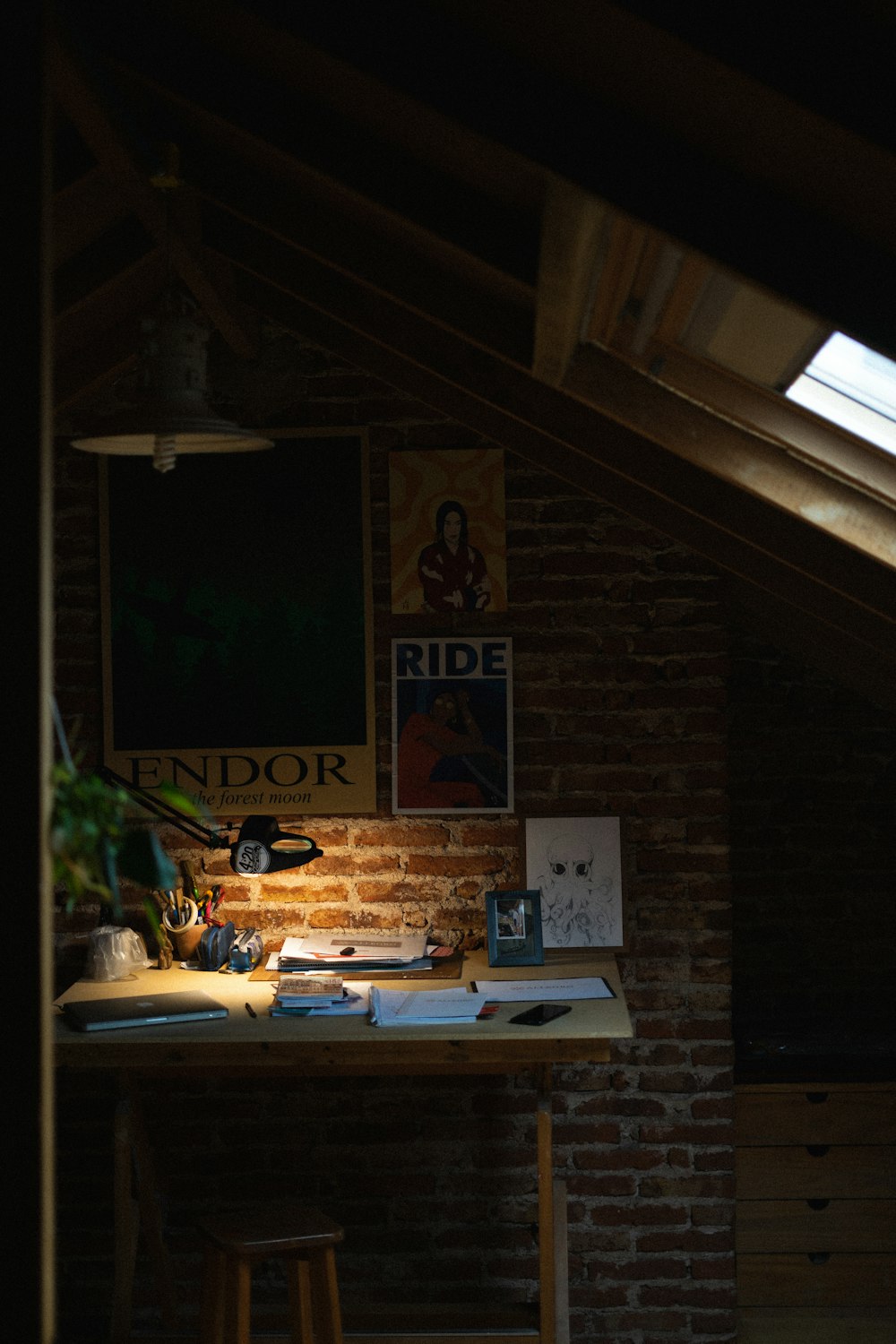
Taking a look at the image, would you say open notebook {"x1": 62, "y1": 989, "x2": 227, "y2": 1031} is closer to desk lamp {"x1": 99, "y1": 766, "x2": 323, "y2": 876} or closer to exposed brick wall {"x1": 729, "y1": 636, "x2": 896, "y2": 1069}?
desk lamp {"x1": 99, "y1": 766, "x2": 323, "y2": 876}

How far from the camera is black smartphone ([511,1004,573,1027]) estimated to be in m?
3.20

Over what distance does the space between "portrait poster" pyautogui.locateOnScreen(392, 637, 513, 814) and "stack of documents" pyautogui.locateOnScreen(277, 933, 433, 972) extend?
404 millimetres

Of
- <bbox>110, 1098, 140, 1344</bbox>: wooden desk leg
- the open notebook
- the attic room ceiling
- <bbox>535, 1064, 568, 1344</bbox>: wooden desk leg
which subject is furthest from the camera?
<bbox>110, 1098, 140, 1344</bbox>: wooden desk leg

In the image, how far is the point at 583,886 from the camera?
392cm

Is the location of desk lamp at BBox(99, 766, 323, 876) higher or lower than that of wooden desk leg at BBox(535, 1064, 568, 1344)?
higher

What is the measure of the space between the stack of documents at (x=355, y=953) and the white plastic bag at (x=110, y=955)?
1.39 ft

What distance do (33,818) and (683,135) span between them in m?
1.15

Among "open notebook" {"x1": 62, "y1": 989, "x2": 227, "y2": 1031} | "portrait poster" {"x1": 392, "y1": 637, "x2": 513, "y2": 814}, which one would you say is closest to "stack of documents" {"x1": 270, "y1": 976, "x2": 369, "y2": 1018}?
"open notebook" {"x1": 62, "y1": 989, "x2": 227, "y2": 1031}

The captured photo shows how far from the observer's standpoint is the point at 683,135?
4.94 feet

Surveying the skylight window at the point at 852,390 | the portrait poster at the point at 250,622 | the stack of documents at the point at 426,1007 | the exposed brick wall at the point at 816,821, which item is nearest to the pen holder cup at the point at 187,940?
the portrait poster at the point at 250,622

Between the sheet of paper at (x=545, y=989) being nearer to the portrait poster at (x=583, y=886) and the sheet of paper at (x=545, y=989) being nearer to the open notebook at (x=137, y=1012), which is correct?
the portrait poster at (x=583, y=886)

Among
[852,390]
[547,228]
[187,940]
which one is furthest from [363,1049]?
[547,228]

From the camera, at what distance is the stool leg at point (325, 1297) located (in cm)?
314

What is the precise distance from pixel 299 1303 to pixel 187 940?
3.49ft
